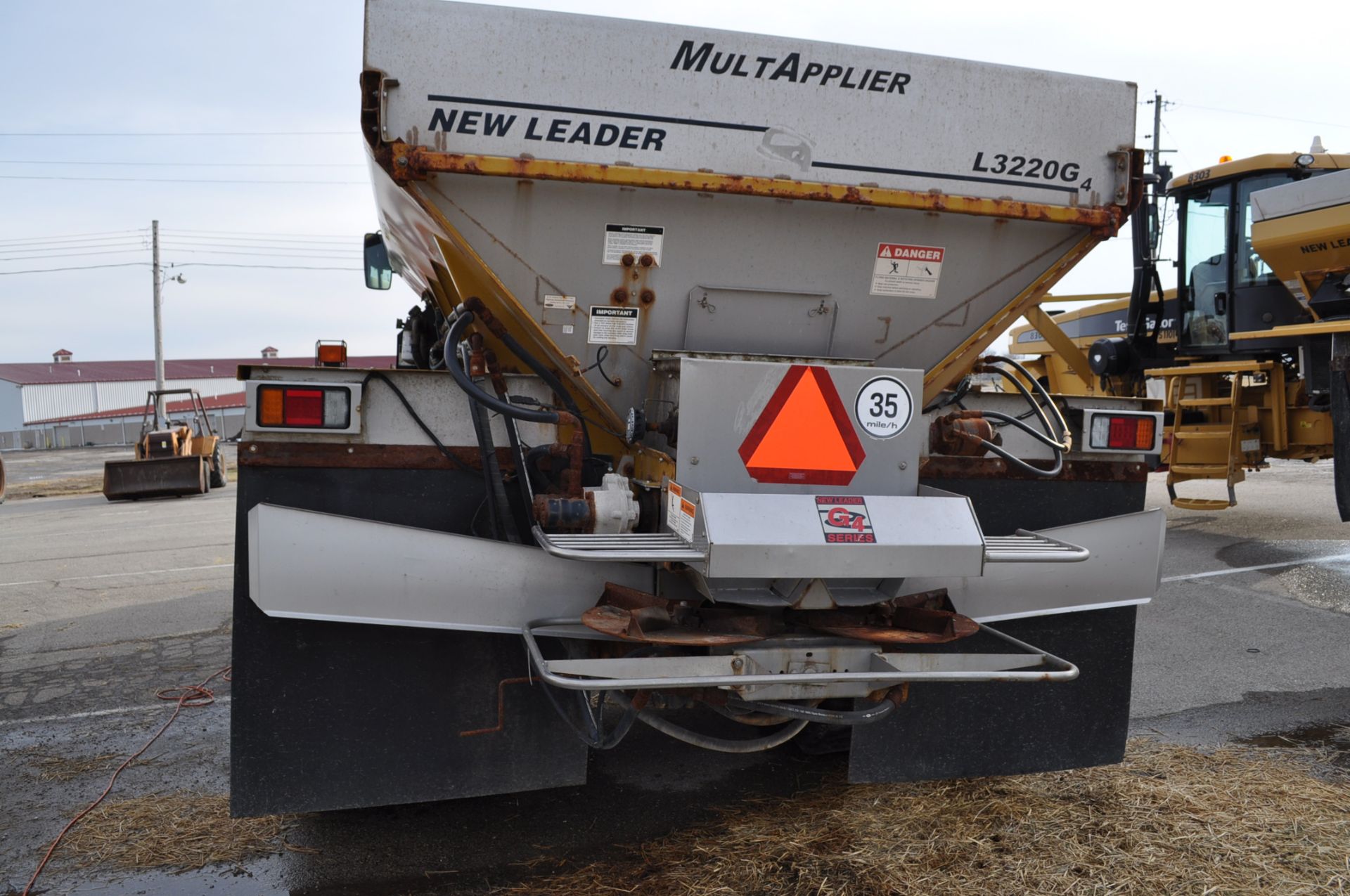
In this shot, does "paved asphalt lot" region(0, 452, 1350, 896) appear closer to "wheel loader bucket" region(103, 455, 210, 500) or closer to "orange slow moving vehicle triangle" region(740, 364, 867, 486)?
"orange slow moving vehicle triangle" region(740, 364, 867, 486)

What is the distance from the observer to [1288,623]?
6.20 meters

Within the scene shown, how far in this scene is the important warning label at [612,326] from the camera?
10.1ft

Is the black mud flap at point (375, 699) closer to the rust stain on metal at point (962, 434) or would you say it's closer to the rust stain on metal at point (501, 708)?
the rust stain on metal at point (501, 708)

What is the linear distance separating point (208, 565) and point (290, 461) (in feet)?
21.6

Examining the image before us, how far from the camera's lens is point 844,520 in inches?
103

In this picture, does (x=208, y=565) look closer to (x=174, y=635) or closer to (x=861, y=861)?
(x=174, y=635)

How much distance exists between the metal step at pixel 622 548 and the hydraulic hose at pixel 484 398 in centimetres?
38

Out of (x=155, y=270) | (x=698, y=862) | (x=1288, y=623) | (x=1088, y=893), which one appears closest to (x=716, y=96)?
(x=698, y=862)

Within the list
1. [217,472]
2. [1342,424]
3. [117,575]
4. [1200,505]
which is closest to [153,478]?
[217,472]

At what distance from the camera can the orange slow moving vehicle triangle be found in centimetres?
275

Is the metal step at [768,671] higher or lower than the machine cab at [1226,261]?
lower

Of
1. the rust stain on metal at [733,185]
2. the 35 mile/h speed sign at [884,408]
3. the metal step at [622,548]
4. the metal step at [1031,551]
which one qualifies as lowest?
the metal step at [1031,551]

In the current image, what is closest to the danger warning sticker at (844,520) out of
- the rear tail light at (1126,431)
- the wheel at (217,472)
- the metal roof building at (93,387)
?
the rear tail light at (1126,431)

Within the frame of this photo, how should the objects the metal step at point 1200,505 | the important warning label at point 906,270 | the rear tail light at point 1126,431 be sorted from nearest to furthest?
the important warning label at point 906,270, the rear tail light at point 1126,431, the metal step at point 1200,505
